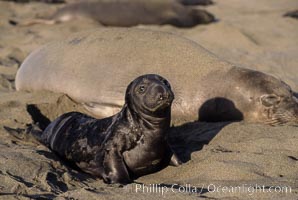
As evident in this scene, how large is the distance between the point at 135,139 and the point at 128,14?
18.8 feet

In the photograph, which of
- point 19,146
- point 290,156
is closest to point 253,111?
point 290,156

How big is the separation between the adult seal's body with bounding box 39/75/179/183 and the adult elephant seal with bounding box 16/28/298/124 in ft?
3.69

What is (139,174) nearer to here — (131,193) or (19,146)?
(131,193)

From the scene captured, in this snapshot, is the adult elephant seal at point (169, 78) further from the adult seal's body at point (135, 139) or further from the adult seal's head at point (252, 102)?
the adult seal's body at point (135, 139)

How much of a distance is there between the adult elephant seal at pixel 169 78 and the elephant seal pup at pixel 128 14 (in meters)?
3.70

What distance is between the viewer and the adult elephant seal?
4.90 m

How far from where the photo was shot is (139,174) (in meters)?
3.76

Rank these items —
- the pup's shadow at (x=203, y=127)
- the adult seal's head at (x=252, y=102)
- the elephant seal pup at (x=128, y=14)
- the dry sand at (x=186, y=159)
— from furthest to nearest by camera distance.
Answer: the elephant seal pup at (x=128, y=14) < the adult seal's head at (x=252, y=102) < the pup's shadow at (x=203, y=127) < the dry sand at (x=186, y=159)

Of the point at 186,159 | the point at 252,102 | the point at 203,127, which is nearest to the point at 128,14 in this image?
the point at 252,102

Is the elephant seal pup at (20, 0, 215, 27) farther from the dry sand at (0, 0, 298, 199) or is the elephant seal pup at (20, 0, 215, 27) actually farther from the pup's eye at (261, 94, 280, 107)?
the pup's eye at (261, 94, 280, 107)

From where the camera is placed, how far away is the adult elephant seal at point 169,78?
4902mm

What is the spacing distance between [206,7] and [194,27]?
304 centimetres

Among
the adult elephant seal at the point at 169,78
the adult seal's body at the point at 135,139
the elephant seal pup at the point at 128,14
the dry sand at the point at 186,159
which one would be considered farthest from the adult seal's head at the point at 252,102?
the elephant seal pup at the point at 128,14

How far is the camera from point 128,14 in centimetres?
929
